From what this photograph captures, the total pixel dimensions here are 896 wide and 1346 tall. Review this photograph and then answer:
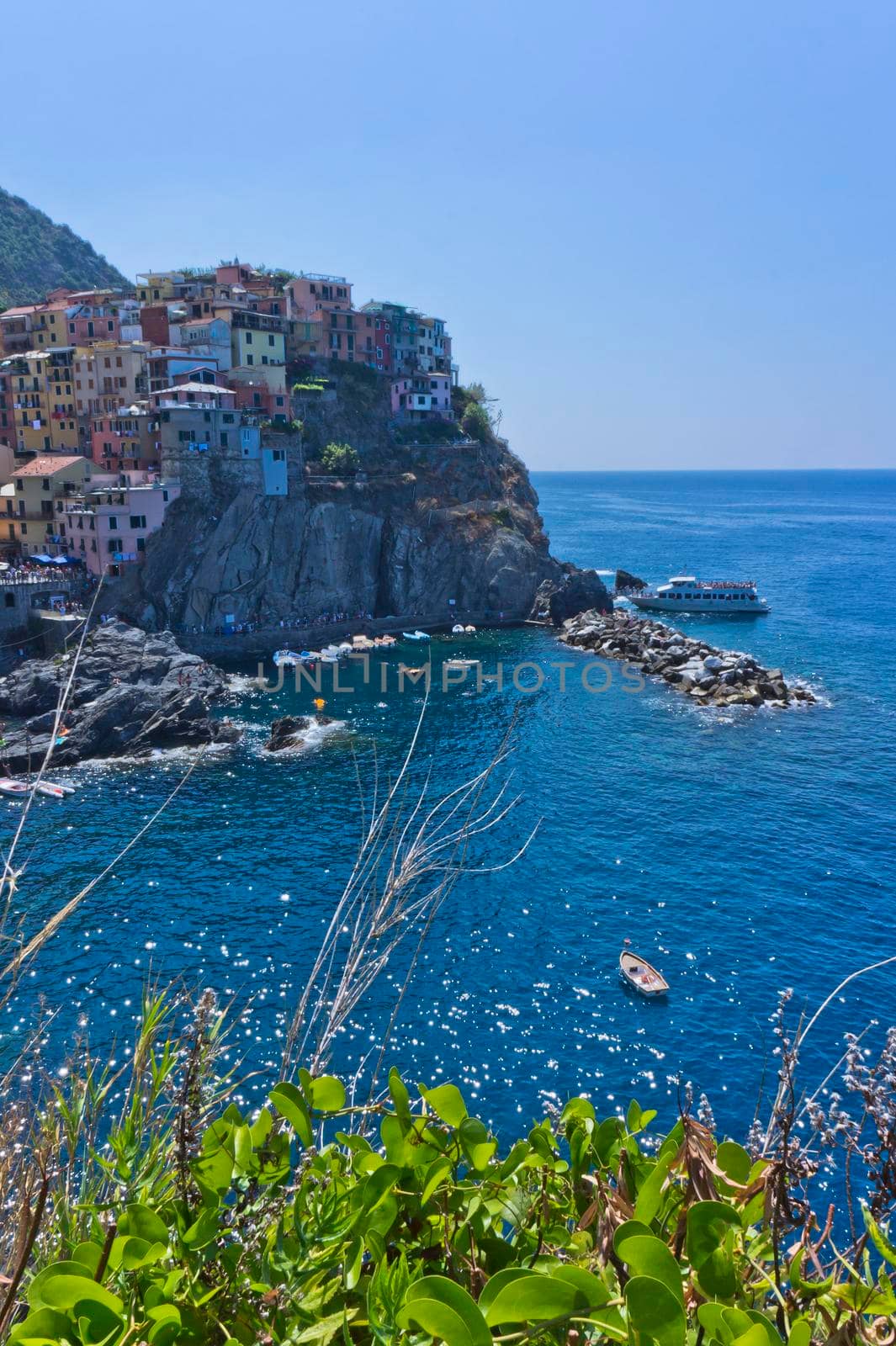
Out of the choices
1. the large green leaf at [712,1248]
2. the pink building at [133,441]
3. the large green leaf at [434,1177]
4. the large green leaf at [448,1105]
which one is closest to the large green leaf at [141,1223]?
the large green leaf at [434,1177]

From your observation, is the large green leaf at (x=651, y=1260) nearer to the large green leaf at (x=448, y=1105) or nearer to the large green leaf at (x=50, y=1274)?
the large green leaf at (x=448, y=1105)

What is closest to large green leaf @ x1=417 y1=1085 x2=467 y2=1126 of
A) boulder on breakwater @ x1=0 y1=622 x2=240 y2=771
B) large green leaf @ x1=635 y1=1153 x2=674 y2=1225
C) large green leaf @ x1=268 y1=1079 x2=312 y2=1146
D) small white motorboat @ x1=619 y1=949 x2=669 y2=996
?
large green leaf @ x1=268 y1=1079 x2=312 y2=1146

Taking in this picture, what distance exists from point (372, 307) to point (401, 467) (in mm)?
20951

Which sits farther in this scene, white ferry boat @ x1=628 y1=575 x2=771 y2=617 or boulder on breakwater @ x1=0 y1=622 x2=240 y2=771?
white ferry boat @ x1=628 y1=575 x2=771 y2=617

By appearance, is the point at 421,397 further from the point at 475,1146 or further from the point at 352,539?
the point at 475,1146

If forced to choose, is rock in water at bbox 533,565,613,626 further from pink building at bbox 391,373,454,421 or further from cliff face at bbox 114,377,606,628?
pink building at bbox 391,373,454,421

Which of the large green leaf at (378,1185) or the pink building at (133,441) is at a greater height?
the pink building at (133,441)

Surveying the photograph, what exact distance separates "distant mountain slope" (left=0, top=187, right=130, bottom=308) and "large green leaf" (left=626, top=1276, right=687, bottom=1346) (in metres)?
162

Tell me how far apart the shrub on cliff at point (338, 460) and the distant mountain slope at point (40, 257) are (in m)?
89.5

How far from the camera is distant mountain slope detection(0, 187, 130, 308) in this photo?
15388 centimetres

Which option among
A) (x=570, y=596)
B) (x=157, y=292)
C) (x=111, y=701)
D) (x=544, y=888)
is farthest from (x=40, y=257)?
(x=544, y=888)

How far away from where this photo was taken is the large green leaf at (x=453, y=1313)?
9.37ft

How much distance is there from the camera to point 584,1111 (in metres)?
4.89

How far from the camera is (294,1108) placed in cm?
419
